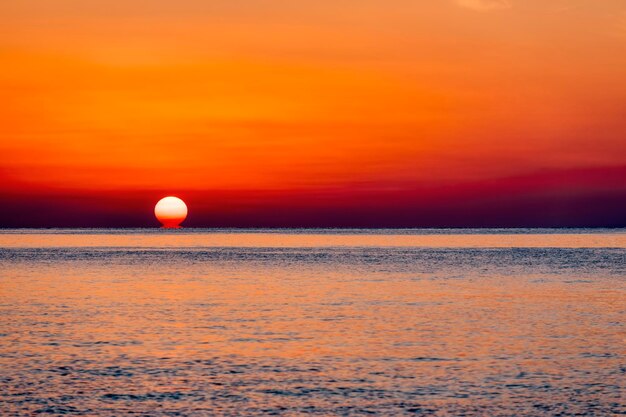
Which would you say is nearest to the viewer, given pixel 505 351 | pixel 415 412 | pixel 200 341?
pixel 415 412

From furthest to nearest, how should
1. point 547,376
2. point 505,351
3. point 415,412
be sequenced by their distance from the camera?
1. point 505,351
2. point 547,376
3. point 415,412

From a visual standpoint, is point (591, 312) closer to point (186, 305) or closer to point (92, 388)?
point (186, 305)

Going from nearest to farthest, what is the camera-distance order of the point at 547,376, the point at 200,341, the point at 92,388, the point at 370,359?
the point at 92,388 → the point at 547,376 → the point at 370,359 → the point at 200,341

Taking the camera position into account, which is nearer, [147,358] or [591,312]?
[147,358]

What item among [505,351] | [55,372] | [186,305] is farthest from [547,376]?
[186,305]

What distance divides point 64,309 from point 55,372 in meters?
17.5

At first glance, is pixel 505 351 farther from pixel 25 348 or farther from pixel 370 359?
pixel 25 348

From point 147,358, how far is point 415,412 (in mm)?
9736

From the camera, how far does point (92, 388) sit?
20.8 metres

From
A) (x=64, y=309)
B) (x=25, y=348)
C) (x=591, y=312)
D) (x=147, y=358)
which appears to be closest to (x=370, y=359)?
(x=147, y=358)

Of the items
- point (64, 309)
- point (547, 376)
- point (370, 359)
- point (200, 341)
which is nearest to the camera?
point (547, 376)

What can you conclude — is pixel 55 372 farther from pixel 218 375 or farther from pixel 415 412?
pixel 415 412

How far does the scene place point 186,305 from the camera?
41.6 m

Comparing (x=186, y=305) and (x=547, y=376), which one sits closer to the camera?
(x=547, y=376)
